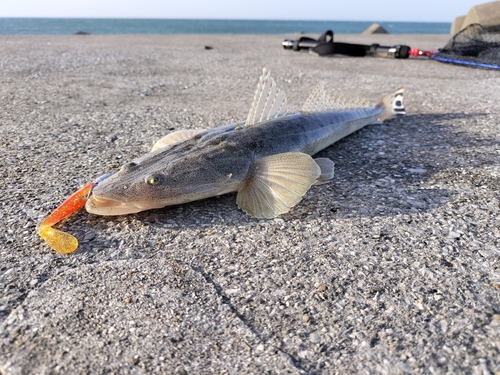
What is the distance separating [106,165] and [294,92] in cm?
429

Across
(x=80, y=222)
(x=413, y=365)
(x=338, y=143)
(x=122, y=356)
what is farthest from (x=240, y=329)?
(x=338, y=143)

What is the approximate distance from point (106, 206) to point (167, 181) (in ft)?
1.46

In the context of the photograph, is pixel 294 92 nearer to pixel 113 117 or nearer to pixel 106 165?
pixel 113 117

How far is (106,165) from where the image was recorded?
4039 mm

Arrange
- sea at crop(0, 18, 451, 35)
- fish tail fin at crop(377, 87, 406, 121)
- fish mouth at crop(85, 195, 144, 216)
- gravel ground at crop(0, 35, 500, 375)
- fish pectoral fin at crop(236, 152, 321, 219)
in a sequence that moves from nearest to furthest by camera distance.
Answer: gravel ground at crop(0, 35, 500, 375) < fish mouth at crop(85, 195, 144, 216) < fish pectoral fin at crop(236, 152, 321, 219) < fish tail fin at crop(377, 87, 406, 121) < sea at crop(0, 18, 451, 35)

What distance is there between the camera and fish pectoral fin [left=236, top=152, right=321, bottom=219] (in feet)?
10.4

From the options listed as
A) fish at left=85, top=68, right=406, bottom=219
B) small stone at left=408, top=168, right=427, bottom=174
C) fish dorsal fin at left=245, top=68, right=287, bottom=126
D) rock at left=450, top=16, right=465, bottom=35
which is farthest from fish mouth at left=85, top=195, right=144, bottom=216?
rock at left=450, top=16, right=465, bottom=35

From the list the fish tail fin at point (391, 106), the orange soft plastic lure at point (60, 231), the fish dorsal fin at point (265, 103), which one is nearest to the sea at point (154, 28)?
the fish tail fin at point (391, 106)

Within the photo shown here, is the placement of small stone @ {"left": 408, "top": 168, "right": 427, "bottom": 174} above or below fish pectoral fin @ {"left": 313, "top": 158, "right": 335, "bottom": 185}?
below

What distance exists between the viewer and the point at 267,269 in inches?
102

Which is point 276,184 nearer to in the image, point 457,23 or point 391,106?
point 391,106

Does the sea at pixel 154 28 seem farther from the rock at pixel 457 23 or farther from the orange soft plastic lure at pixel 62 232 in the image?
the orange soft plastic lure at pixel 62 232

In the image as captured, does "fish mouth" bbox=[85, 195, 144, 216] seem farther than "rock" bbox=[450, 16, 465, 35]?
No

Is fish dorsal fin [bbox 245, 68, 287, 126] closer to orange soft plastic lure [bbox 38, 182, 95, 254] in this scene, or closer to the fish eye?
the fish eye
